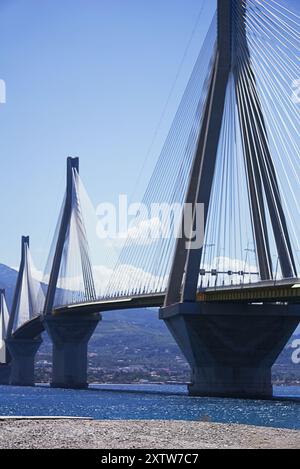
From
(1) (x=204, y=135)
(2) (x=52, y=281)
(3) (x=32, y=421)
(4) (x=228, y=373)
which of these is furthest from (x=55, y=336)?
(3) (x=32, y=421)

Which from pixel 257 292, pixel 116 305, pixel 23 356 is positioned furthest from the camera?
pixel 23 356

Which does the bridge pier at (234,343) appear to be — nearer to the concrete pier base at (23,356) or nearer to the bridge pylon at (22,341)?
the bridge pylon at (22,341)

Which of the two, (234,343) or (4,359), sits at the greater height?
(4,359)

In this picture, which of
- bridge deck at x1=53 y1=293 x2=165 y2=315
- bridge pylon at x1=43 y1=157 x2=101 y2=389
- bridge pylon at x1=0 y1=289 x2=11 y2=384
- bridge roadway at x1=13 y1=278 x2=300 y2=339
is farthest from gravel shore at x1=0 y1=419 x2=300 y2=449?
bridge pylon at x1=0 y1=289 x2=11 y2=384

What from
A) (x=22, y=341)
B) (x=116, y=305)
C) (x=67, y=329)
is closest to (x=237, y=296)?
(x=116, y=305)

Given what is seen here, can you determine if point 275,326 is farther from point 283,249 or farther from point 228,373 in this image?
point 283,249

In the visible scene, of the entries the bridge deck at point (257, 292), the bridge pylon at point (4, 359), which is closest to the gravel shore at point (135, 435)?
the bridge deck at point (257, 292)

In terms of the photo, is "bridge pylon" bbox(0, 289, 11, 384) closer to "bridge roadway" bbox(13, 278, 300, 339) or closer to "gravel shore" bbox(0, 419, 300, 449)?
"bridge roadway" bbox(13, 278, 300, 339)

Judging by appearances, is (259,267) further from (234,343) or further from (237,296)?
(234,343)
